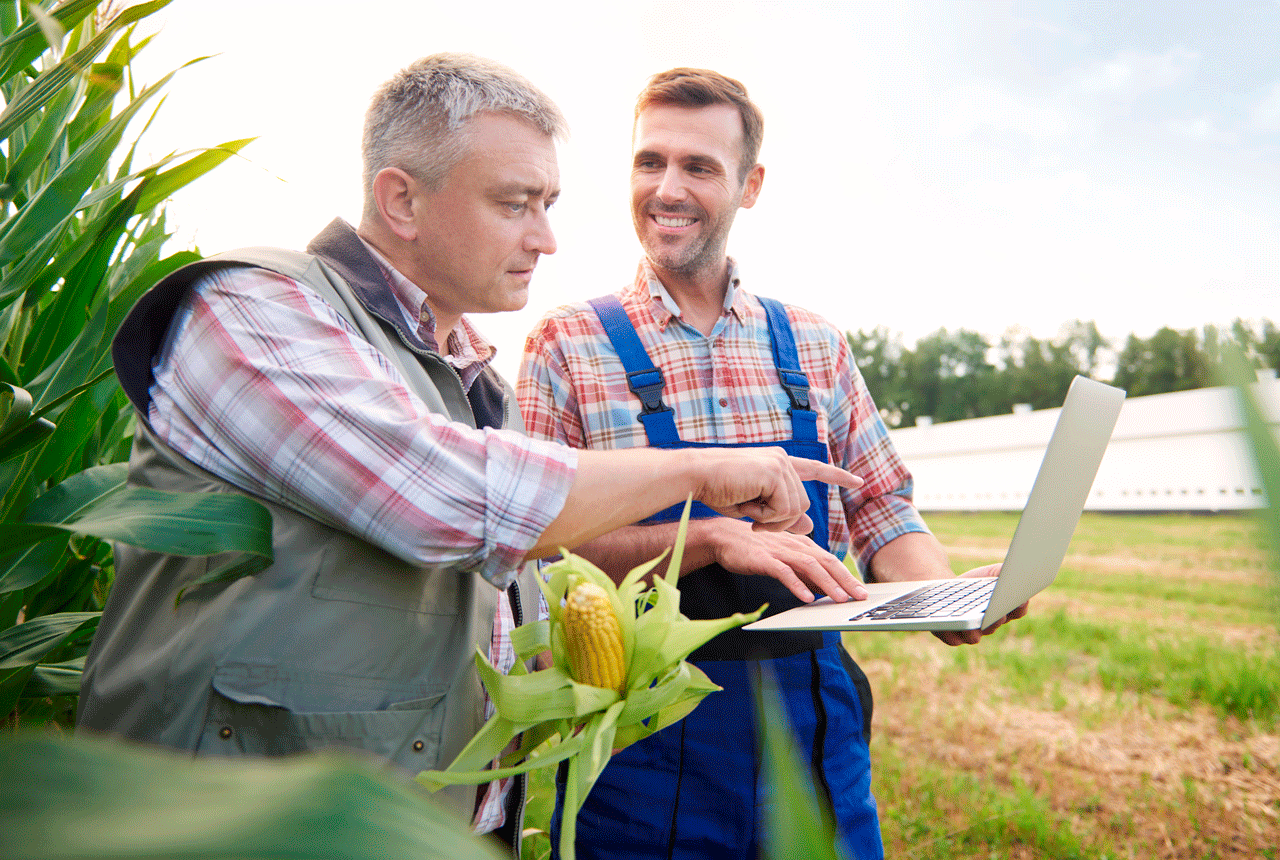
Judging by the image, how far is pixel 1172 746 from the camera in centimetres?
296

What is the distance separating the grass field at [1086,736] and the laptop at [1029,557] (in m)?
0.45

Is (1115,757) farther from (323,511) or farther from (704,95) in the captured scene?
(323,511)

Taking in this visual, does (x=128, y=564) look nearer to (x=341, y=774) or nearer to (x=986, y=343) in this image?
(x=341, y=774)

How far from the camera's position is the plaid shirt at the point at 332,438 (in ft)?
2.68

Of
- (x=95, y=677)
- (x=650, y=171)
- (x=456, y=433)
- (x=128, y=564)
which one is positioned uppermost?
(x=650, y=171)

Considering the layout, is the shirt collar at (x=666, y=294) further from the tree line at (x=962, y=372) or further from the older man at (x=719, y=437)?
the tree line at (x=962, y=372)

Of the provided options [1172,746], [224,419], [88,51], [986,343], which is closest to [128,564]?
[224,419]

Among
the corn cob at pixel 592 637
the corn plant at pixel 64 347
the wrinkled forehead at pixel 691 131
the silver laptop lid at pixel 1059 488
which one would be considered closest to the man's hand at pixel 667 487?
the corn cob at pixel 592 637

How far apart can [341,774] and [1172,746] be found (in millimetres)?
3727

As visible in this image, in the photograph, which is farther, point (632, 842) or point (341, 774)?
point (632, 842)

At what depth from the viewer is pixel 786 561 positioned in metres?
1.29

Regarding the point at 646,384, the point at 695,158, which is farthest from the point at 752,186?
the point at 646,384

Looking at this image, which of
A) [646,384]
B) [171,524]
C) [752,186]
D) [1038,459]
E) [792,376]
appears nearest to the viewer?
[171,524]

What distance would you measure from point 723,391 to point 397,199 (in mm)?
768
